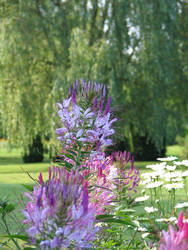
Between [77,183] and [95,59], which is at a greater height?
[95,59]

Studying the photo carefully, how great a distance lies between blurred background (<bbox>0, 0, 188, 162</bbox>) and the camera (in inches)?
389

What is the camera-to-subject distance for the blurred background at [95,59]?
9875 millimetres

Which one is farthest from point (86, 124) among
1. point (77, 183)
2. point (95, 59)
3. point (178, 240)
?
point (95, 59)

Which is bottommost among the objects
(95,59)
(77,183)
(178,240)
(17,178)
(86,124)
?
(17,178)

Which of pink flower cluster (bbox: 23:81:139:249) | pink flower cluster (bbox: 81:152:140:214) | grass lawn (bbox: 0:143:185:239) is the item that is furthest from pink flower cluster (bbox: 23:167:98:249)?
pink flower cluster (bbox: 81:152:140:214)

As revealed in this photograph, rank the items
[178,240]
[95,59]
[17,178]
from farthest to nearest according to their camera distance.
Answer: [17,178], [95,59], [178,240]

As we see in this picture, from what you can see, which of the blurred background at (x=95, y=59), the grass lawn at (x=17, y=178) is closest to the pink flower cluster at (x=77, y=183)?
the grass lawn at (x=17, y=178)

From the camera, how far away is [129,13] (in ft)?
34.0

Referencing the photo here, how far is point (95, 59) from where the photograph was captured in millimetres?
9812

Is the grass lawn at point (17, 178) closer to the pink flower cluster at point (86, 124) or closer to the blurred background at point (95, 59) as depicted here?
the pink flower cluster at point (86, 124)

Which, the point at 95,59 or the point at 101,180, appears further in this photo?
the point at 95,59

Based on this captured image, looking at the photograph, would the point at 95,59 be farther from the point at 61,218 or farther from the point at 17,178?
the point at 61,218

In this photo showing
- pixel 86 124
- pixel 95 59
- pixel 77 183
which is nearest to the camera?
pixel 77 183

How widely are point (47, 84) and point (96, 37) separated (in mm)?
2164
